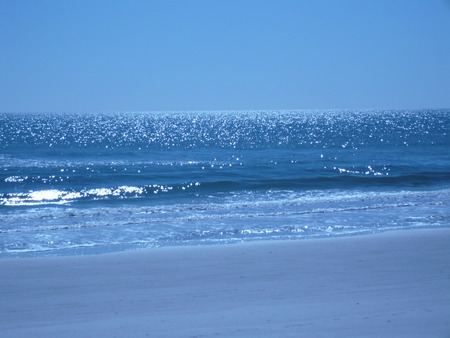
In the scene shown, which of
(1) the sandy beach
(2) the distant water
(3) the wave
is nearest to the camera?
(1) the sandy beach

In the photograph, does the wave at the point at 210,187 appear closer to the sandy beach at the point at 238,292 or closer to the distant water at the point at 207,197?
the distant water at the point at 207,197

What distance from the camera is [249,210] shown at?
16.0 meters

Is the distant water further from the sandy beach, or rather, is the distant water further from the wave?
the sandy beach

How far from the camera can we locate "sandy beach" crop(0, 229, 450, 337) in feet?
19.2

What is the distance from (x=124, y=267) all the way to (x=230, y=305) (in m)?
2.80

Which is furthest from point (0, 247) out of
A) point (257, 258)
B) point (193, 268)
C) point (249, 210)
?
point (249, 210)

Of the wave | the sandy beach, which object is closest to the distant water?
the wave

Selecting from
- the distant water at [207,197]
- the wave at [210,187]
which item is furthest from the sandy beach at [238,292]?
the wave at [210,187]

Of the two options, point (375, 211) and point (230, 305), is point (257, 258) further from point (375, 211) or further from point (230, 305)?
point (375, 211)

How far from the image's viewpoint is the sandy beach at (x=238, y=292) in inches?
231

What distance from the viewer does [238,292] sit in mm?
7180

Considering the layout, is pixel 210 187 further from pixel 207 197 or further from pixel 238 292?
pixel 238 292

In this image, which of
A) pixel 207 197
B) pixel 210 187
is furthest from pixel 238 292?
pixel 210 187

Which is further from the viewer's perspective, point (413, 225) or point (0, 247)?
point (413, 225)
